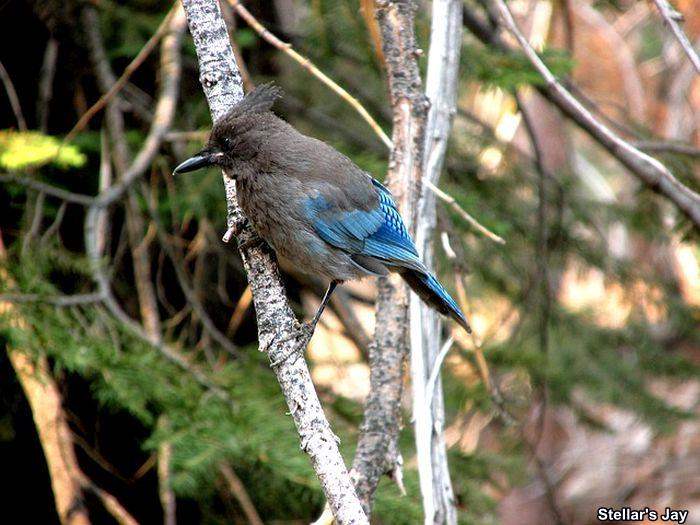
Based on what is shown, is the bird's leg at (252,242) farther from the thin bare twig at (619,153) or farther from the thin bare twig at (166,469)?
the thin bare twig at (619,153)

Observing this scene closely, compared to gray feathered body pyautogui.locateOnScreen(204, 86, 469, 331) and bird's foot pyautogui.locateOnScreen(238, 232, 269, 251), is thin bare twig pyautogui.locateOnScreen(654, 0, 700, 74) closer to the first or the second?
gray feathered body pyautogui.locateOnScreen(204, 86, 469, 331)

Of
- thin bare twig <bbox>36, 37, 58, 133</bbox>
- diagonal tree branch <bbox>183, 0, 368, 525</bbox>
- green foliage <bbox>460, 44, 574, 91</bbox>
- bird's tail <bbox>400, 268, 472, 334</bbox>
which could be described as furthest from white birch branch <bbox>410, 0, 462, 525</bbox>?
thin bare twig <bbox>36, 37, 58, 133</bbox>

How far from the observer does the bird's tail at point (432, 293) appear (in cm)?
274

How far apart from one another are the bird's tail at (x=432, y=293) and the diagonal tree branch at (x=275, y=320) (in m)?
0.60

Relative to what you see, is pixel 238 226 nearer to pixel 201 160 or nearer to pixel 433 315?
pixel 201 160

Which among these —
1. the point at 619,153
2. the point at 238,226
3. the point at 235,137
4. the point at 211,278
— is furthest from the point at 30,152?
the point at 619,153

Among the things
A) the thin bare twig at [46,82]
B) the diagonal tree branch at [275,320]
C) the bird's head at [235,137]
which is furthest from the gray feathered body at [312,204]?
the thin bare twig at [46,82]

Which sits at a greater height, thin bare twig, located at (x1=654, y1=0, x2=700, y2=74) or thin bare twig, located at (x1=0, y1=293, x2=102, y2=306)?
thin bare twig, located at (x1=654, y1=0, x2=700, y2=74)

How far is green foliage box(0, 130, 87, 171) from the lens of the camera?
2.71 meters

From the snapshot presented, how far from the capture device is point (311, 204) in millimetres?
2770

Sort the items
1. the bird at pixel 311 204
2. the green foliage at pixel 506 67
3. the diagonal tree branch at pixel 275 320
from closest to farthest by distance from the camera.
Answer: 1. the diagonal tree branch at pixel 275 320
2. the bird at pixel 311 204
3. the green foliage at pixel 506 67

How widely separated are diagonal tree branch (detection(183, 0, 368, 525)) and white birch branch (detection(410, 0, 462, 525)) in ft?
1.83

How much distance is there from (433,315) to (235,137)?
84 centimetres

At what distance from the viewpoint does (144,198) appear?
350 centimetres
